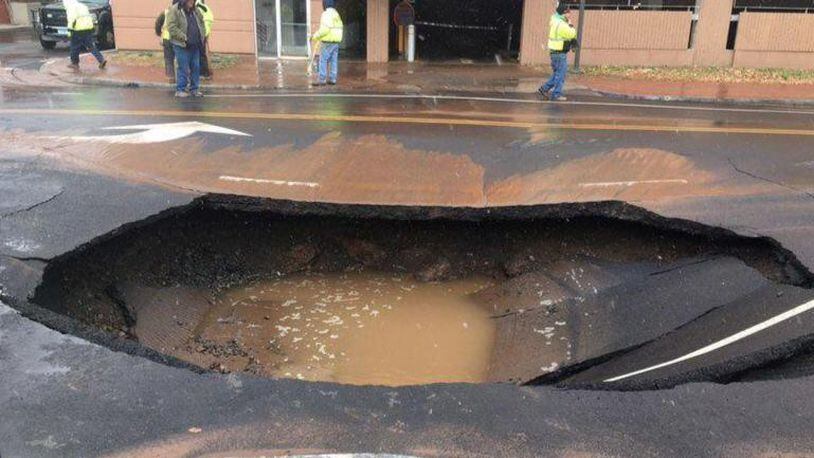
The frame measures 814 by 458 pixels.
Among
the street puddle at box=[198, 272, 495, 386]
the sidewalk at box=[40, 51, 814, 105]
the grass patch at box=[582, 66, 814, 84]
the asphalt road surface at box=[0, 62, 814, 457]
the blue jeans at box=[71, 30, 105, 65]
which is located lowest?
the street puddle at box=[198, 272, 495, 386]

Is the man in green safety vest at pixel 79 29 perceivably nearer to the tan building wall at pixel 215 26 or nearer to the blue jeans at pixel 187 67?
the tan building wall at pixel 215 26

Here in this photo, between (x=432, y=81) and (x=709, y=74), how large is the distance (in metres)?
7.27

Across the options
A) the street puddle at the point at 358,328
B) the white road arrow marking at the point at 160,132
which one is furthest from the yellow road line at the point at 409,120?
the street puddle at the point at 358,328

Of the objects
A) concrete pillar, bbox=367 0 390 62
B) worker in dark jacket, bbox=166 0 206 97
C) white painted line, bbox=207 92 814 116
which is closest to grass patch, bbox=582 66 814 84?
white painted line, bbox=207 92 814 116

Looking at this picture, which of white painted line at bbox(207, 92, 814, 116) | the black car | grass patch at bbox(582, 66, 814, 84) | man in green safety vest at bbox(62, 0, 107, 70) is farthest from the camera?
the black car

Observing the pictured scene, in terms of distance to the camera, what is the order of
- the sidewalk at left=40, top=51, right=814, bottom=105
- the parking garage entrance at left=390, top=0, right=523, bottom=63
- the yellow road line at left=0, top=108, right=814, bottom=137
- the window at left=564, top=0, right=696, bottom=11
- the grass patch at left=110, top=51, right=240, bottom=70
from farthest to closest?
the parking garage entrance at left=390, top=0, right=523, bottom=63 < the window at left=564, top=0, right=696, bottom=11 < the grass patch at left=110, top=51, right=240, bottom=70 < the sidewalk at left=40, top=51, right=814, bottom=105 < the yellow road line at left=0, top=108, right=814, bottom=137

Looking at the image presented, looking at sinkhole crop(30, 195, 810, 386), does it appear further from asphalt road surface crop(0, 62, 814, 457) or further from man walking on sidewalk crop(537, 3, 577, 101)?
man walking on sidewalk crop(537, 3, 577, 101)

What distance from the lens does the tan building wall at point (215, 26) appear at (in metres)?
18.8

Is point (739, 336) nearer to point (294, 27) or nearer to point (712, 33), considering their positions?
point (712, 33)

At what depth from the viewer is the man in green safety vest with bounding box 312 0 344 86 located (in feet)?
47.9

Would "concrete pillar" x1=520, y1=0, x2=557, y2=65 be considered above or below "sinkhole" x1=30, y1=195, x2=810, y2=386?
above

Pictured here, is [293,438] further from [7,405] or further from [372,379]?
[372,379]

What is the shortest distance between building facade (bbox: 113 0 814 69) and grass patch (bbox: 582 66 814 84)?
0.49 metres

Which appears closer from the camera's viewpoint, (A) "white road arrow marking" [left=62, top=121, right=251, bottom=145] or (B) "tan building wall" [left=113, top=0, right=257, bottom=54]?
(A) "white road arrow marking" [left=62, top=121, right=251, bottom=145]
